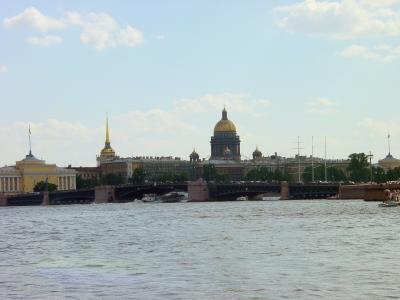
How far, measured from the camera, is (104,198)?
12650 cm

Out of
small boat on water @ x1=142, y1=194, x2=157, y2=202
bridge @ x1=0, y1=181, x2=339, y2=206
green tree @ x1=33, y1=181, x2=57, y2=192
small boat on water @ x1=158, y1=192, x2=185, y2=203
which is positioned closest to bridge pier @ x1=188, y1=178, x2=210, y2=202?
bridge @ x1=0, y1=181, x2=339, y2=206

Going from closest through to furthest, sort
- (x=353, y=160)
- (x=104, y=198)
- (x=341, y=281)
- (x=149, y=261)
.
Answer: (x=341, y=281), (x=149, y=261), (x=104, y=198), (x=353, y=160)

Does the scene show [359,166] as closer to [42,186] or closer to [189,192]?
[189,192]

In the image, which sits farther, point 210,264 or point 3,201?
point 3,201

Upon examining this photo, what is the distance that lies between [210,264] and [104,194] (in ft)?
320

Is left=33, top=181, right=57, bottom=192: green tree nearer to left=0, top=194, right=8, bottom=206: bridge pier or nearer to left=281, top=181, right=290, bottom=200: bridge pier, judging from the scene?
left=0, top=194, right=8, bottom=206: bridge pier

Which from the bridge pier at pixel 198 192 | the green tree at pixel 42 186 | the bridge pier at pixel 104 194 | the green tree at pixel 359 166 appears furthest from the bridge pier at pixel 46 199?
the green tree at pixel 359 166

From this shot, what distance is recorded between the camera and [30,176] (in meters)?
180

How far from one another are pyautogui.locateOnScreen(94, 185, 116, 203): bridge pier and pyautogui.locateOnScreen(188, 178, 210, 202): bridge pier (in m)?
11.0

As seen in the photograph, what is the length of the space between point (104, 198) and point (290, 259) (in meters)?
96.8

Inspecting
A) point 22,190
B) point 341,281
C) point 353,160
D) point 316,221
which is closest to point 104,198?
point 353,160

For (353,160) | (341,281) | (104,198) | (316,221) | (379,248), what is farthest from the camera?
(353,160)

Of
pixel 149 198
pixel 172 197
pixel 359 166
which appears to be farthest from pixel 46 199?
pixel 359 166

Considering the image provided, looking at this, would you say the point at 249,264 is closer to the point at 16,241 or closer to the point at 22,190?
the point at 16,241
